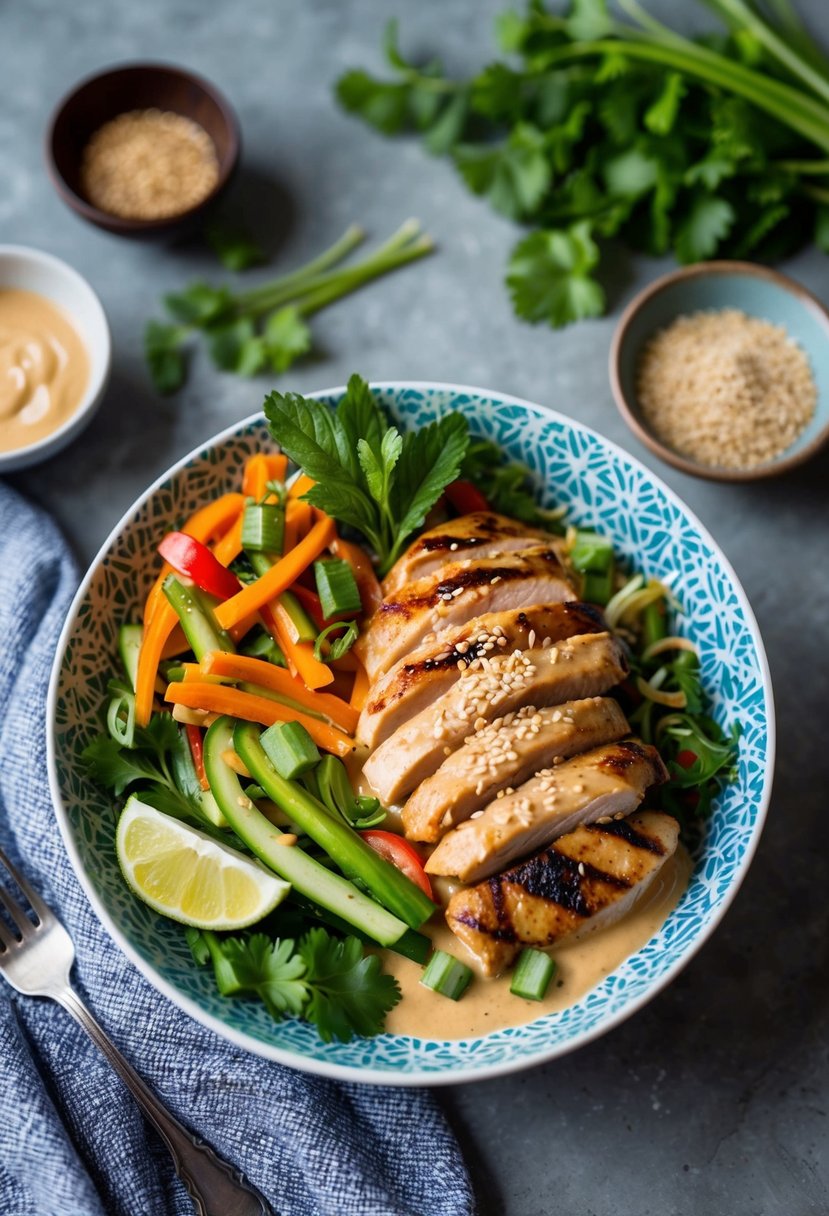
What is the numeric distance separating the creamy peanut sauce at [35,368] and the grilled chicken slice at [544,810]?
2.43 meters

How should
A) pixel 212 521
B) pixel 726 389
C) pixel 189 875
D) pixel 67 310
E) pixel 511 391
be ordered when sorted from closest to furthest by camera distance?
pixel 189 875
pixel 212 521
pixel 726 389
pixel 67 310
pixel 511 391

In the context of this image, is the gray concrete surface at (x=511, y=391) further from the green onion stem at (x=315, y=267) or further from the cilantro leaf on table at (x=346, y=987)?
the cilantro leaf on table at (x=346, y=987)

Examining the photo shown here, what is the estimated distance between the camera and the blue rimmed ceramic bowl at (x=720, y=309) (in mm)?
4314

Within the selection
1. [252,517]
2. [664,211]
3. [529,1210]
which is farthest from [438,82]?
[529,1210]

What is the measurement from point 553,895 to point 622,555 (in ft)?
4.26

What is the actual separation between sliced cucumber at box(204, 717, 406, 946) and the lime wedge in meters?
0.05


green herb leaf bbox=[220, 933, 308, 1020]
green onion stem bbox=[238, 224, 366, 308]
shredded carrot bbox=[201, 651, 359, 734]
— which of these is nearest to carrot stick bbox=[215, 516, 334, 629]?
shredded carrot bbox=[201, 651, 359, 734]

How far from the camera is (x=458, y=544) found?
3.58 m

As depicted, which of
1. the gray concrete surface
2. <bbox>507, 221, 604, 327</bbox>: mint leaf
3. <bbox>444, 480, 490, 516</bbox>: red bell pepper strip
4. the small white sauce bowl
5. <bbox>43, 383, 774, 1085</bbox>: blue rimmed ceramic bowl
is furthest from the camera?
<bbox>507, 221, 604, 327</bbox>: mint leaf

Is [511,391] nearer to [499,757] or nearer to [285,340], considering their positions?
[285,340]

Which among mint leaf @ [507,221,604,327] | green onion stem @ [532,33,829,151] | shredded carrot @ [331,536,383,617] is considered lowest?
shredded carrot @ [331,536,383,617]

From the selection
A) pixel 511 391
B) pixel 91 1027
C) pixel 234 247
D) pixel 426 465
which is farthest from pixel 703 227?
pixel 91 1027

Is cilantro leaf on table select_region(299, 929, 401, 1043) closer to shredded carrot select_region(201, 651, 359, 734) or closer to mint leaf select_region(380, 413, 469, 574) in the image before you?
shredded carrot select_region(201, 651, 359, 734)

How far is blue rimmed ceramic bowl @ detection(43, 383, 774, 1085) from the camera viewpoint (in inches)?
123
